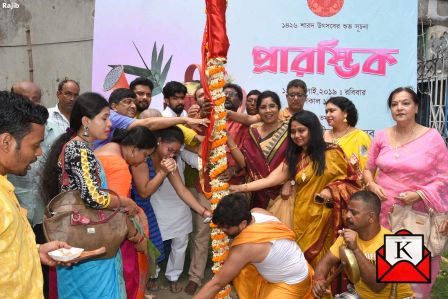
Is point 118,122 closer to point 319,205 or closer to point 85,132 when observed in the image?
point 85,132

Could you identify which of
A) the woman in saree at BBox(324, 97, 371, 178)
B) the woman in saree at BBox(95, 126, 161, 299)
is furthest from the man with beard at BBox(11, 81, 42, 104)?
the woman in saree at BBox(324, 97, 371, 178)

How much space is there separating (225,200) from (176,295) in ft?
5.37

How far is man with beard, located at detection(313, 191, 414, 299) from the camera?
96.5 inches

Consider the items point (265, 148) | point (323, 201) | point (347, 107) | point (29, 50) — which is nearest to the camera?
point (323, 201)

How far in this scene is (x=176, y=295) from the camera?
3689 mm

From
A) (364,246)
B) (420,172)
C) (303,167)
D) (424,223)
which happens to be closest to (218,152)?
(303,167)

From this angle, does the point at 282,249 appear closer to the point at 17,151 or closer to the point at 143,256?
the point at 143,256

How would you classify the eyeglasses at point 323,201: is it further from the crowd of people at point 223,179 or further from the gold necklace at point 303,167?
the gold necklace at point 303,167

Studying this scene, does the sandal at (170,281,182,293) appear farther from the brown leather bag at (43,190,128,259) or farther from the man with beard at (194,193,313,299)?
the brown leather bag at (43,190,128,259)

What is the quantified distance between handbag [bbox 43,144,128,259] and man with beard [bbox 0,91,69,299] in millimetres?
683

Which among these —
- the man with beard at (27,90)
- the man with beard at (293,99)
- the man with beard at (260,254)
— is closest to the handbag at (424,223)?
the man with beard at (260,254)

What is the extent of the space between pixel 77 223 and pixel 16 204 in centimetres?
75

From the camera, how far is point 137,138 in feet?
9.43

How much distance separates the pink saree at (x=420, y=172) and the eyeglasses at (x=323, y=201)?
1.22 ft
